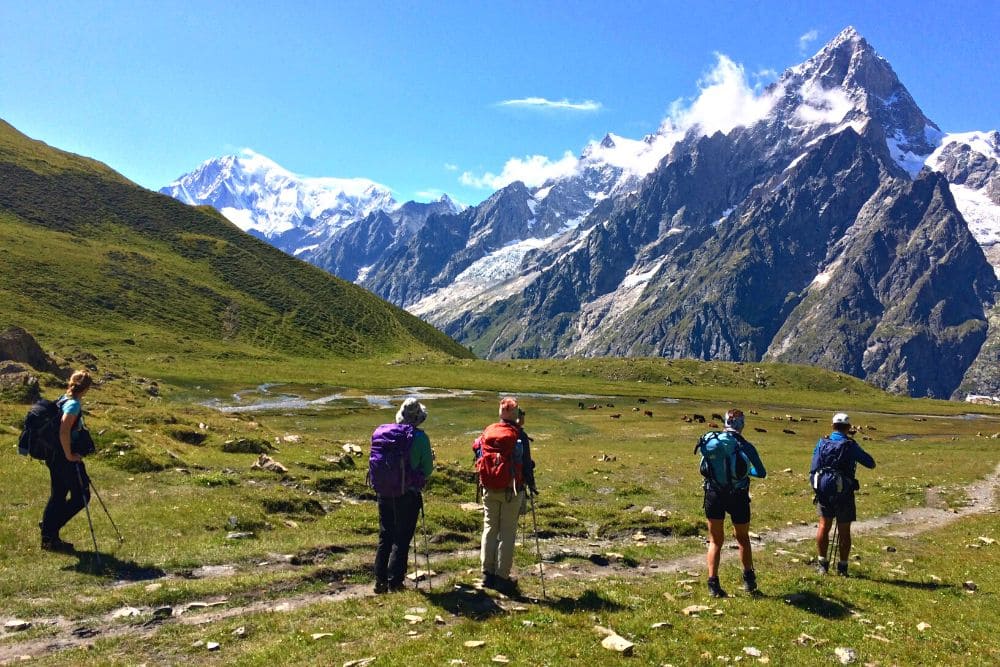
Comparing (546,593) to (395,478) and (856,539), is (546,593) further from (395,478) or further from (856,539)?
(856,539)

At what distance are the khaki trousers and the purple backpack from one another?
1.92 metres

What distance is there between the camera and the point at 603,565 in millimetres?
18125

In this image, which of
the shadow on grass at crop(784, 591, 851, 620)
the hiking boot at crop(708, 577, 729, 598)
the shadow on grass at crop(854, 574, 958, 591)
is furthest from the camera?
the shadow on grass at crop(854, 574, 958, 591)

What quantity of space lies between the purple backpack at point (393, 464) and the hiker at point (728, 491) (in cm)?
735

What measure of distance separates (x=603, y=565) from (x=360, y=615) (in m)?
8.63

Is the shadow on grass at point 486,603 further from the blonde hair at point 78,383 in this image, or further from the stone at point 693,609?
the blonde hair at point 78,383

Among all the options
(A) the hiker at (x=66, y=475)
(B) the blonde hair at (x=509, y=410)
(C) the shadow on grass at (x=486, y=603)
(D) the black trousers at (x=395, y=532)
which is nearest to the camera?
(C) the shadow on grass at (x=486, y=603)

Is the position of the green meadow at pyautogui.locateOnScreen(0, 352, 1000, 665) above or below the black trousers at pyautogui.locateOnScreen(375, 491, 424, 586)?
below

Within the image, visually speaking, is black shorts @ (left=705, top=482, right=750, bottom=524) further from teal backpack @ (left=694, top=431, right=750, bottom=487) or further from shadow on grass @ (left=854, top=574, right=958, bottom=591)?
shadow on grass @ (left=854, top=574, right=958, bottom=591)

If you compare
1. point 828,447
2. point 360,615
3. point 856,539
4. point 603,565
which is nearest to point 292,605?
point 360,615

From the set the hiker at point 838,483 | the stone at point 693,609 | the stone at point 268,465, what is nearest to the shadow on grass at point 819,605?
the stone at point 693,609

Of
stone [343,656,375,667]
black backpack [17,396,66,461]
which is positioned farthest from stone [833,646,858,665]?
black backpack [17,396,66,461]

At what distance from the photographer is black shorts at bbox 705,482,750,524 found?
47.9 feet

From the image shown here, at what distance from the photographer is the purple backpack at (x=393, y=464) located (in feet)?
44.0
